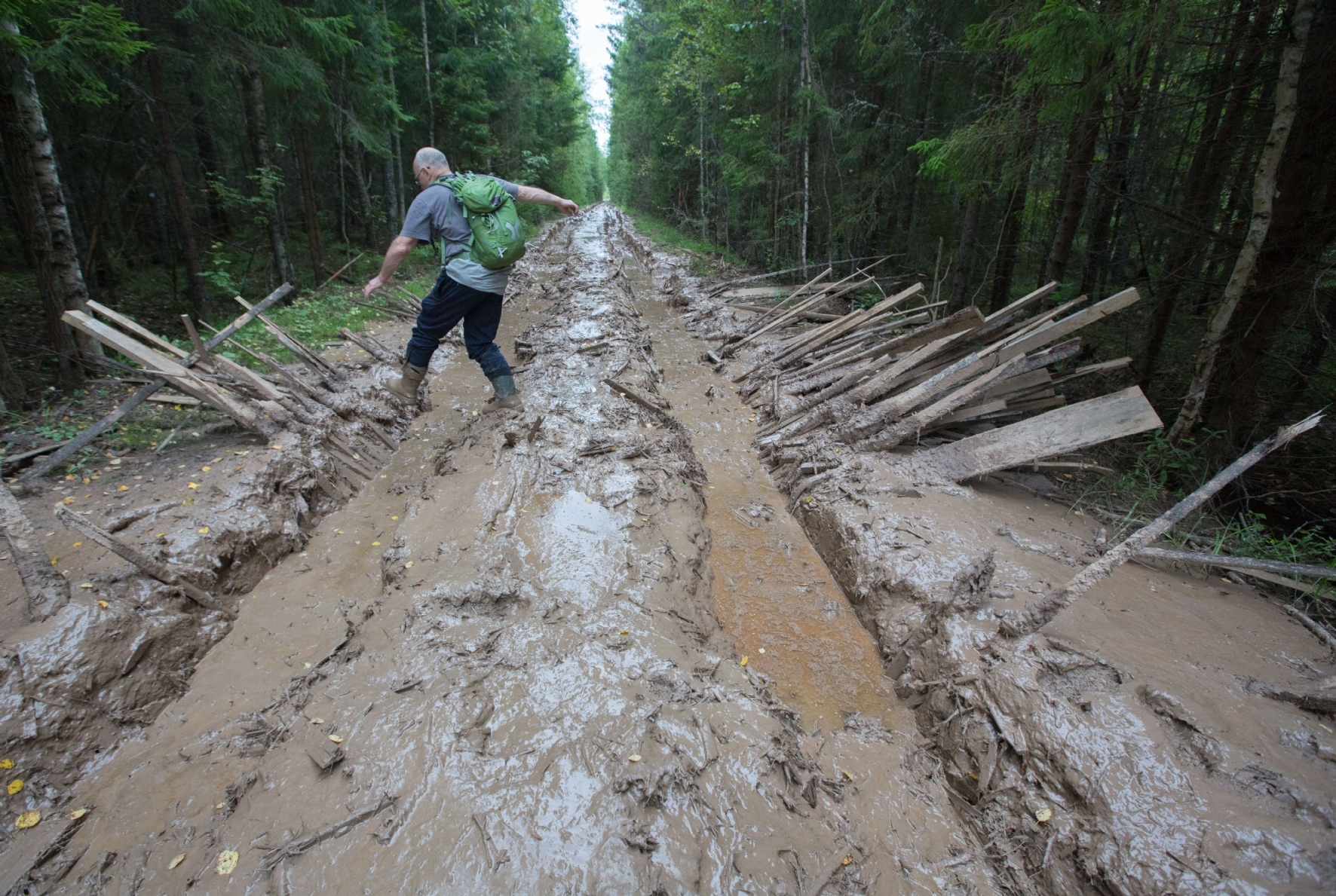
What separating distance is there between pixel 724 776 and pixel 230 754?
6.48 ft

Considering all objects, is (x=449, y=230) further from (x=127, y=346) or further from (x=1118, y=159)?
(x=1118, y=159)

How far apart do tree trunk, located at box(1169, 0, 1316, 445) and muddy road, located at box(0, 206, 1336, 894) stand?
2.00 meters

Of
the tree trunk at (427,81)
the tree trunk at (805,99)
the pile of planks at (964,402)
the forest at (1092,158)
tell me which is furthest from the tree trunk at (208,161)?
the pile of planks at (964,402)

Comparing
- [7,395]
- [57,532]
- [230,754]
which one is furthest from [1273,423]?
[7,395]

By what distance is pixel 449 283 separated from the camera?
183 inches

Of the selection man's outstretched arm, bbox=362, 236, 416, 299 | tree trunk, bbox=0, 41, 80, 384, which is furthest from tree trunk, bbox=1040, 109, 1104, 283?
tree trunk, bbox=0, 41, 80, 384

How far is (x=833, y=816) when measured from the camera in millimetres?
2268

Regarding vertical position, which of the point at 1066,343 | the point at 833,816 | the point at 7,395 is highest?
the point at 1066,343

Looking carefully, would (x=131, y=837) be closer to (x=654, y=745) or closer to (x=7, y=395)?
(x=654, y=745)

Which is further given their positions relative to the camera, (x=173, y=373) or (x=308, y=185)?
(x=308, y=185)

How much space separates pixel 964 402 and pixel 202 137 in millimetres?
17221

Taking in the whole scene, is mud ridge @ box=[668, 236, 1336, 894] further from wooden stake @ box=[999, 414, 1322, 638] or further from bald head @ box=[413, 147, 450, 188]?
bald head @ box=[413, 147, 450, 188]

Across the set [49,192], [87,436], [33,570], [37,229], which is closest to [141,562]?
[33,570]

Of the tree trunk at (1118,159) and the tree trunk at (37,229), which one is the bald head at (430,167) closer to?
the tree trunk at (37,229)
